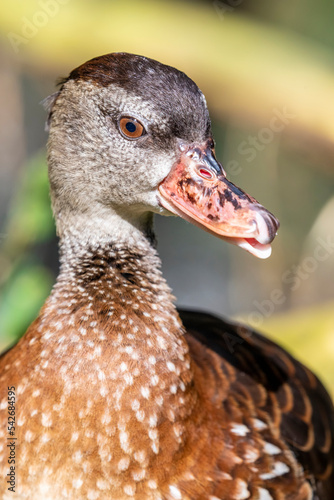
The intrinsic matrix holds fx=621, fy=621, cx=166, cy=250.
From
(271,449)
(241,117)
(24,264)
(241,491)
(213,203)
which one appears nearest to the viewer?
(213,203)

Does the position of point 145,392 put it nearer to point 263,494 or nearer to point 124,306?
point 124,306

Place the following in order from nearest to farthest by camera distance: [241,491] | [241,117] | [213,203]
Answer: [213,203] < [241,491] < [241,117]

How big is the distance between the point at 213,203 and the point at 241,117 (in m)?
1.79

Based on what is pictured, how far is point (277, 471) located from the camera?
4.70ft

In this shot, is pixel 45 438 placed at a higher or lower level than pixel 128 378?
lower

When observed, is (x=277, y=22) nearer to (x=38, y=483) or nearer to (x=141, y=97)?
(x=141, y=97)

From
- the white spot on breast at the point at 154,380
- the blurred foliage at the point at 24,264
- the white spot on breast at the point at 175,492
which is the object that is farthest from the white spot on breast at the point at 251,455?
the blurred foliage at the point at 24,264

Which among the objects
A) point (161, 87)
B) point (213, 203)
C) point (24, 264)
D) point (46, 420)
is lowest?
point (24, 264)

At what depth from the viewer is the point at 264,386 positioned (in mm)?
1599

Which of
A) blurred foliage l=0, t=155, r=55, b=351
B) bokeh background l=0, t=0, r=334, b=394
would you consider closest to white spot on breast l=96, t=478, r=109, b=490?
blurred foliage l=0, t=155, r=55, b=351

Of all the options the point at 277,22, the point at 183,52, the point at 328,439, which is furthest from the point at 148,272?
the point at 277,22

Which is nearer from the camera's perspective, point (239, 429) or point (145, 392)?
point (145, 392)

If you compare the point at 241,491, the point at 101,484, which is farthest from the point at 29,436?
the point at 241,491

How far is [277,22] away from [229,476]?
90.0 inches
